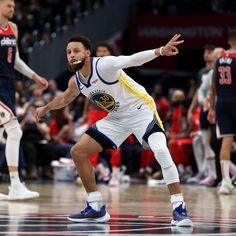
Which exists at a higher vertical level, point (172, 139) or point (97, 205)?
point (172, 139)

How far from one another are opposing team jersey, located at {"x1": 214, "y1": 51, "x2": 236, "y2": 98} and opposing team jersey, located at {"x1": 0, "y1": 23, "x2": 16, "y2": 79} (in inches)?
122

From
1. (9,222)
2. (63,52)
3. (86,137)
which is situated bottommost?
(9,222)

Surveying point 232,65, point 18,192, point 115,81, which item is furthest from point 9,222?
point 232,65

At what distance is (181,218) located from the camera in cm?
772

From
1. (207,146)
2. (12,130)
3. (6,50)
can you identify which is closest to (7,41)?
(6,50)

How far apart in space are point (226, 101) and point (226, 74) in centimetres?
37

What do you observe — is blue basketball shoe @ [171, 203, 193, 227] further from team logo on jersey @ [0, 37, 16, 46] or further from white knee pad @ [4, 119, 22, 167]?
team logo on jersey @ [0, 37, 16, 46]

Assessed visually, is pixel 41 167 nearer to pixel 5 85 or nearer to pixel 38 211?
pixel 5 85

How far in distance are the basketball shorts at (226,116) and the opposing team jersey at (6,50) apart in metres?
3.14

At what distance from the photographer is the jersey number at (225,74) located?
12391 mm

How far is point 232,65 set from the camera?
12.4 meters

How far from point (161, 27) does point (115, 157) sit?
44.9 ft

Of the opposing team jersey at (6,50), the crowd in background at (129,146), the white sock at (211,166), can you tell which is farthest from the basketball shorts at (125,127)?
the white sock at (211,166)

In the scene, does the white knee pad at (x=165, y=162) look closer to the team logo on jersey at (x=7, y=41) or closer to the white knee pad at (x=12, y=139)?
the white knee pad at (x=12, y=139)
